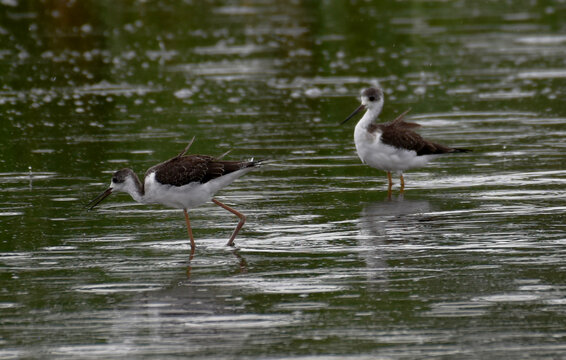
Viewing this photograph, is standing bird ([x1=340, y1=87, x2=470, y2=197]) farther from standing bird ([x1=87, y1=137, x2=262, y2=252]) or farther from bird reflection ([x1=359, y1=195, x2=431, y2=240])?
standing bird ([x1=87, y1=137, x2=262, y2=252])

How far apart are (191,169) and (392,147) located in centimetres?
337

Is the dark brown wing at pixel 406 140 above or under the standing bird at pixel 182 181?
under

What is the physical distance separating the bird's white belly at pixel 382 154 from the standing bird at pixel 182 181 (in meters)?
2.74

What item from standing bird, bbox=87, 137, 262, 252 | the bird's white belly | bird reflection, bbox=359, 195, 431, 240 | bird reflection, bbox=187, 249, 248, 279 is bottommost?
bird reflection, bbox=359, 195, 431, 240

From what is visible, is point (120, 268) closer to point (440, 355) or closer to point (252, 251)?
point (252, 251)

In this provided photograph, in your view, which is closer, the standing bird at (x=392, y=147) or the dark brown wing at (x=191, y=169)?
the dark brown wing at (x=191, y=169)

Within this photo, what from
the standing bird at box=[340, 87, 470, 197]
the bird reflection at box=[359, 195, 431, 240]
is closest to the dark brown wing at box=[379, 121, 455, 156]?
the standing bird at box=[340, 87, 470, 197]

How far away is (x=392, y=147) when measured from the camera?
13.2 metres

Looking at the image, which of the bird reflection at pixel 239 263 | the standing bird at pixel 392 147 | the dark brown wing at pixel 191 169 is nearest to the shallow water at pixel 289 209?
the bird reflection at pixel 239 263

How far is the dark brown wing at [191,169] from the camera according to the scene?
10.6 metres

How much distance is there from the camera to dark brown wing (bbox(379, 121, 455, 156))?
13.2 metres

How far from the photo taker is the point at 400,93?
20281 mm

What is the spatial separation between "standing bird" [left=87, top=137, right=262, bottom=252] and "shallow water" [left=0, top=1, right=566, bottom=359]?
42 cm

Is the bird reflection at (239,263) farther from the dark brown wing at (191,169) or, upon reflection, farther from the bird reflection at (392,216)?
the bird reflection at (392,216)
